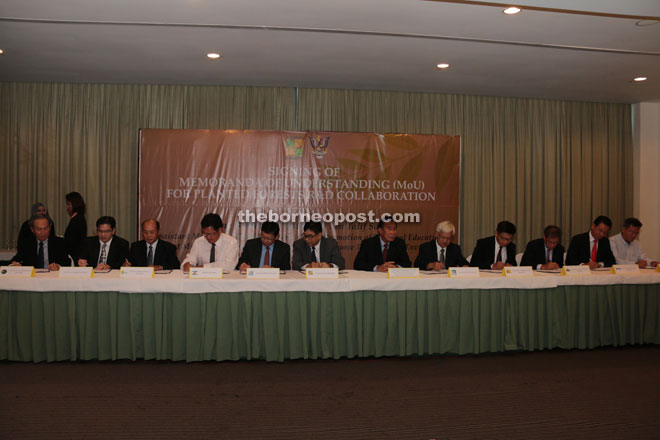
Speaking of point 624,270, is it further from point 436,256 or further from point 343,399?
point 343,399

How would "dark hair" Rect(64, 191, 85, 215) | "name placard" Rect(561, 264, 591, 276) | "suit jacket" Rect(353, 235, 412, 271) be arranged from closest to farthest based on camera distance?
"name placard" Rect(561, 264, 591, 276) < "suit jacket" Rect(353, 235, 412, 271) < "dark hair" Rect(64, 191, 85, 215)

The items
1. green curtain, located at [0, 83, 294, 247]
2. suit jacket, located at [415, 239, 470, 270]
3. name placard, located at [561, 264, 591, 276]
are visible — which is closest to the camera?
name placard, located at [561, 264, 591, 276]

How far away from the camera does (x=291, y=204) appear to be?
6273 mm

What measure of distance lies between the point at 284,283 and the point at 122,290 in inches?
45.7

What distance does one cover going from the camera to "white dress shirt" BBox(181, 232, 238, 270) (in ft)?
15.4

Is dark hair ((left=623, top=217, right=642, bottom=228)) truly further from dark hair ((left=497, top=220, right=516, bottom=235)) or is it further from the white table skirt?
the white table skirt

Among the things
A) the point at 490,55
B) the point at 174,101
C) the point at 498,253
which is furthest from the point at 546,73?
the point at 174,101

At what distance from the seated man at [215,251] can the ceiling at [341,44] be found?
1.69 m

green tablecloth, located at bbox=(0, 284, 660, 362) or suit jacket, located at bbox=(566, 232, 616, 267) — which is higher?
suit jacket, located at bbox=(566, 232, 616, 267)

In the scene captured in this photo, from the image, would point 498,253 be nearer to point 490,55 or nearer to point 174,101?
point 490,55

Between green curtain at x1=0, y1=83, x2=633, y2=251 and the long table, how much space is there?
2601mm

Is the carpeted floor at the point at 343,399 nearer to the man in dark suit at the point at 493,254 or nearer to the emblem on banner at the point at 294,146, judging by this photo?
the man in dark suit at the point at 493,254

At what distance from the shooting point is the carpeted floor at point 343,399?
2686mm

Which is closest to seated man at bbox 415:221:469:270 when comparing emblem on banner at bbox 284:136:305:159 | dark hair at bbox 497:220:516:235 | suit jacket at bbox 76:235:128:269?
dark hair at bbox 497:220:516:235
